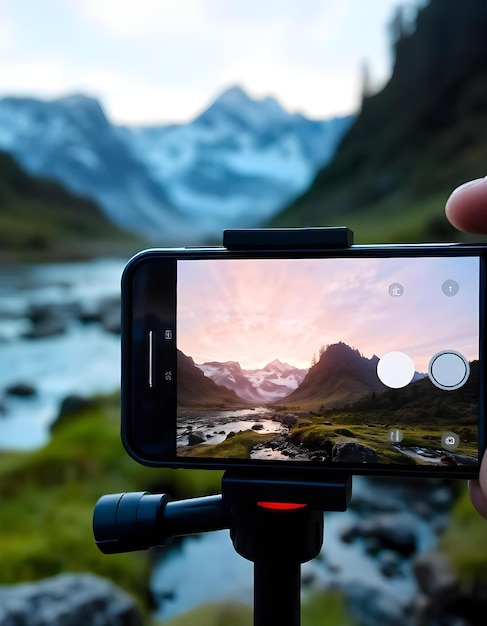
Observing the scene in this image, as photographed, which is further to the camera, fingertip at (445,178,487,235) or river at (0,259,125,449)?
river at (0,259,125,449)

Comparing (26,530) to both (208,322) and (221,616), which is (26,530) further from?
(208,322)

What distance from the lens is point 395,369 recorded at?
0.42m

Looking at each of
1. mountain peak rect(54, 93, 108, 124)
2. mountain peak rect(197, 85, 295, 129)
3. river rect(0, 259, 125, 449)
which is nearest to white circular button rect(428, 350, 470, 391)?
river rect(0, 259, 125, 449)

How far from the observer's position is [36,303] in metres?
3.20

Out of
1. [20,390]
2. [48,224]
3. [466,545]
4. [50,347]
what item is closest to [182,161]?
[48,224]

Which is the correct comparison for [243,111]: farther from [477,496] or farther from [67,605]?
[477,496]

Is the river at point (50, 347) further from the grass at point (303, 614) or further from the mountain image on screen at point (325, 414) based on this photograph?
the mountain image on screen at point (325, 414)

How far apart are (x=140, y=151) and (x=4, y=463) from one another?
1662mm

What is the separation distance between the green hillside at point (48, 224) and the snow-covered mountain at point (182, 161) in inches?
2.5

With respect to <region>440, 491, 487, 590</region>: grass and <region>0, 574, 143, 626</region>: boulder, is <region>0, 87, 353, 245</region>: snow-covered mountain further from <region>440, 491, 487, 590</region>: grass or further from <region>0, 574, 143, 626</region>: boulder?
<region>0, 574, 143, 626</region>: boulder

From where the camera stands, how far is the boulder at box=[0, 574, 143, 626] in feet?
4.03

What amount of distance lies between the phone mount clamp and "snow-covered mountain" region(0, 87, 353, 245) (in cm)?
271

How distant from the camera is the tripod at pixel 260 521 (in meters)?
Answer: 0.39

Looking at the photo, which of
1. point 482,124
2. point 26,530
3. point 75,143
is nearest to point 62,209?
point 75,143
